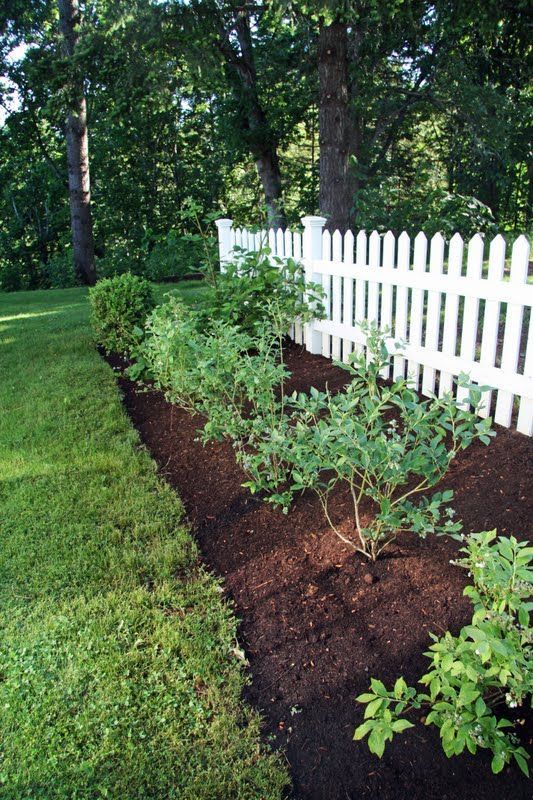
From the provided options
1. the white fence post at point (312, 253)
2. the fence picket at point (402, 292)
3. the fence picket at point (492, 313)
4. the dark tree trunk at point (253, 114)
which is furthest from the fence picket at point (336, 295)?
the dark tree trunk at point (253, 114)

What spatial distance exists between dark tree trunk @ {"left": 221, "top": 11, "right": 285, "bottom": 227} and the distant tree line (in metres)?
0.04

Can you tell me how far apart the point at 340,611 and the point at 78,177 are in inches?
549

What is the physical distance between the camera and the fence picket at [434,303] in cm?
427

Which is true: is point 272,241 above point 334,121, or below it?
below

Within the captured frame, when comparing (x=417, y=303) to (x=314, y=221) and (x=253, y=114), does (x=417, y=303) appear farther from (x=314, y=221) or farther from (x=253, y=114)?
(x=253, y=114)

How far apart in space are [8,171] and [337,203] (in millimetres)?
15961

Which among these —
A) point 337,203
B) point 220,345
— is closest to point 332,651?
point 220,345

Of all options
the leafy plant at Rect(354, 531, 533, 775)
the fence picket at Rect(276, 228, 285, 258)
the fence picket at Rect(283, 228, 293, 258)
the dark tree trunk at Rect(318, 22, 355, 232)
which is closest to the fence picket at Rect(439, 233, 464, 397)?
the fence picket at Rect(283, 228, 293, 258)

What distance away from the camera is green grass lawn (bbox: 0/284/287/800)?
1.86 meters

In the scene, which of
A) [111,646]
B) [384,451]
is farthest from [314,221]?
[111,646]

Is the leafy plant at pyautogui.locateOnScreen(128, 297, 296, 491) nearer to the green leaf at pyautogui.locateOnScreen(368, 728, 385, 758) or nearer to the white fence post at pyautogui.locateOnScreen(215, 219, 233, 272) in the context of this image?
the green leaf at pyautogui.locateOnScreen(368, 728, 385, 758)

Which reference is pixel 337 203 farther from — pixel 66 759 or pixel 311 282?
pixel 66 759

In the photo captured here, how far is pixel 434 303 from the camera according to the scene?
4.41 meters

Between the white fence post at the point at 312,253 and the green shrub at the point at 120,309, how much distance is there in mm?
1700
